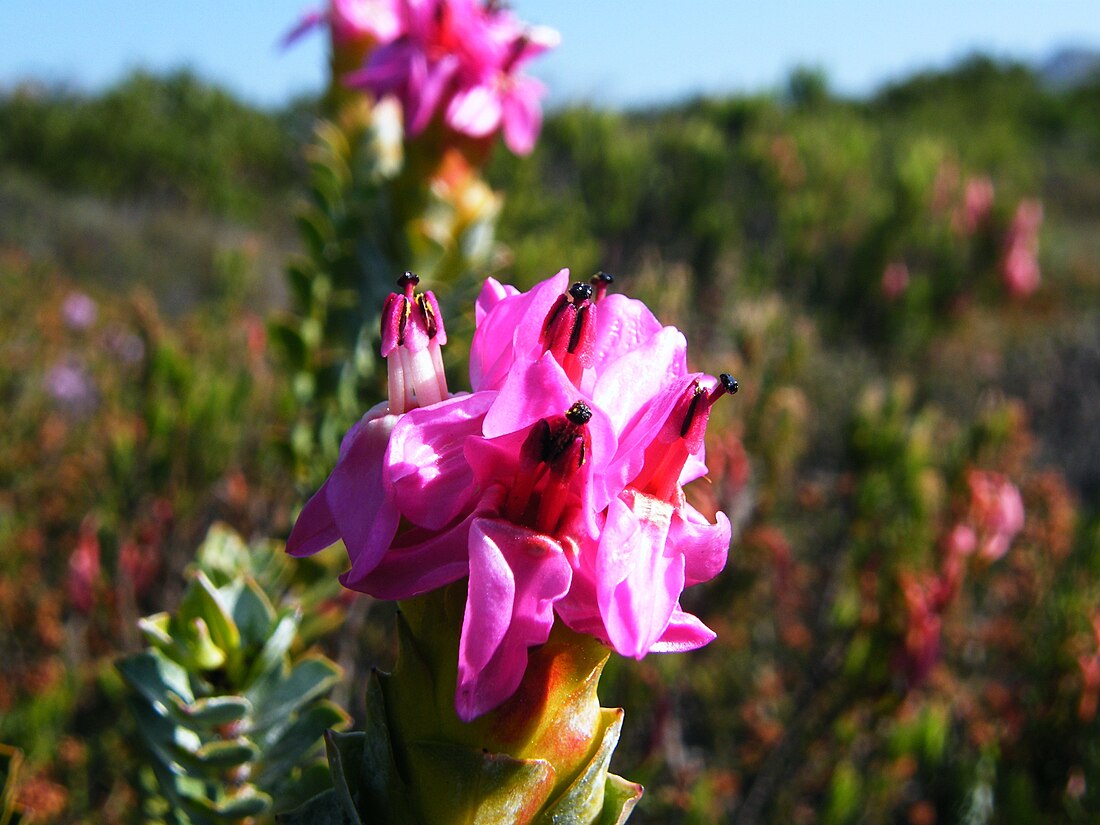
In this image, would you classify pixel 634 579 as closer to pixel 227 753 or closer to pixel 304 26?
pixel 227 753

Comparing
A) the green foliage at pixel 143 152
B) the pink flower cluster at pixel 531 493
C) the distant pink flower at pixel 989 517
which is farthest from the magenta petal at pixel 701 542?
the green foliage at pixel 143 152

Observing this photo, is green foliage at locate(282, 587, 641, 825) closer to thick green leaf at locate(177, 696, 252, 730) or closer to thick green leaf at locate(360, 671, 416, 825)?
thick green leaf at locate(360, 671, 416, 825)

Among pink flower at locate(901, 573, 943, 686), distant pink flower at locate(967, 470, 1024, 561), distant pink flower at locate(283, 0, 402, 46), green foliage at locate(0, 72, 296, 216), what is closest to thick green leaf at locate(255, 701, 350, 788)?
distant pink flower at locate(283, 0, 402, 46)

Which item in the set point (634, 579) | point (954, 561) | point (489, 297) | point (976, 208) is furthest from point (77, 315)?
point (976, 208)

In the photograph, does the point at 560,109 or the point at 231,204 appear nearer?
the point at 560,109

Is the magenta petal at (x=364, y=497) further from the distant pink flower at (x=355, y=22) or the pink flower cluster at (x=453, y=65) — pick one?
the distant pink flower at (x=355, y=22)

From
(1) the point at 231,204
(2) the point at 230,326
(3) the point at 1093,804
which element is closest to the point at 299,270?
(3) the point at 1093,804

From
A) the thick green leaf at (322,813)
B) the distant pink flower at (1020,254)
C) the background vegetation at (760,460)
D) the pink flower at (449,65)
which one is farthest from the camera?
the distant pink flower at (1020,254)

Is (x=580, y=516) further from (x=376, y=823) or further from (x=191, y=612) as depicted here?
(x=191, y=612)
